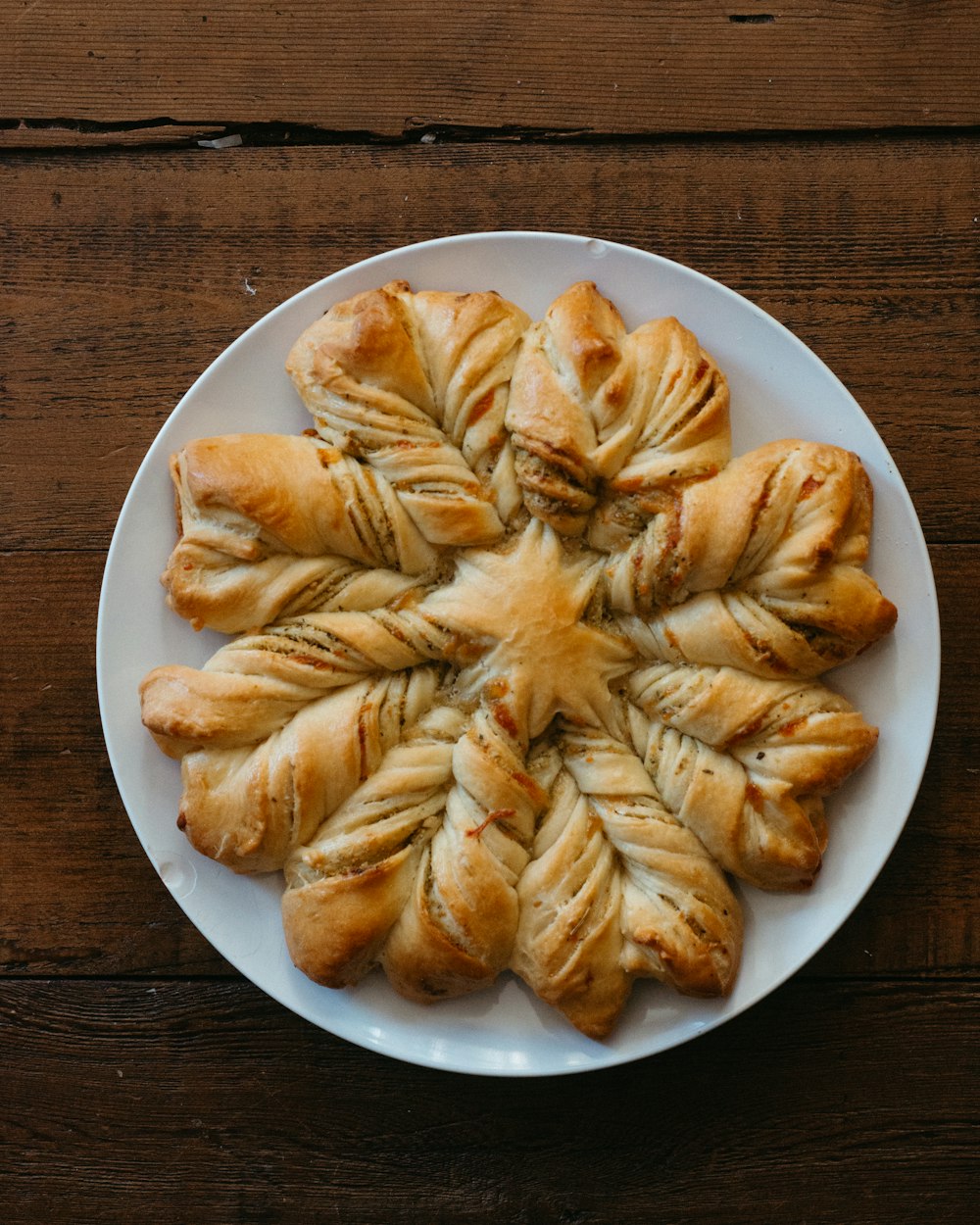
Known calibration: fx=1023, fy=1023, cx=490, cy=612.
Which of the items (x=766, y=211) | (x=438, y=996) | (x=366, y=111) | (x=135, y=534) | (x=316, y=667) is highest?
(x=366, y=111)

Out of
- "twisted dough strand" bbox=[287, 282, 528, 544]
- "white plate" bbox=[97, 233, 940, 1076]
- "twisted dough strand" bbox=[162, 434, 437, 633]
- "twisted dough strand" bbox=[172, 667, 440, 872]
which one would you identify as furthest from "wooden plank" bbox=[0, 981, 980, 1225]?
"twisted dough strand" bbox=[287, 282, 528, 544]

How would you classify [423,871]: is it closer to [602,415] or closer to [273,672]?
[273,672]

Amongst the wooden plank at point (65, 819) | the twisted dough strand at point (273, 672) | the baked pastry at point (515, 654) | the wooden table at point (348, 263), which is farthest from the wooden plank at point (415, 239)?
the twisted dough strand at point (273, 672)

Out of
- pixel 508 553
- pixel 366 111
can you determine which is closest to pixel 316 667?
pixel 508 553

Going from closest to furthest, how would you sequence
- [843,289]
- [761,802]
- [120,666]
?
[761,802] < [120,666] < [843,289]

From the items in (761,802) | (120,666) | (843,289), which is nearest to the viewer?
(761,802)

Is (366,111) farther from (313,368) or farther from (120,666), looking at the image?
(120,666)

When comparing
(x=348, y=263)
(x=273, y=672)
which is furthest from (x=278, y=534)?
(x=348, y=263)
